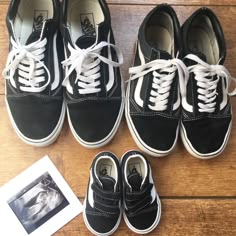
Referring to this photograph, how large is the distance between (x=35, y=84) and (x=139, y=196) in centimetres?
33

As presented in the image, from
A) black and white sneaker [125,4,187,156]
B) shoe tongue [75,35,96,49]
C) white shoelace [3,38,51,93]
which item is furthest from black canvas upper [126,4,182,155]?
white shoelace [3,38,51,93]

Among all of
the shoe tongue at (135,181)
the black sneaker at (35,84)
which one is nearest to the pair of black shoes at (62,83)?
the black sneaker at (35,84)

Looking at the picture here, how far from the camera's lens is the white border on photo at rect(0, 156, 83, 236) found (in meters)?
0.77

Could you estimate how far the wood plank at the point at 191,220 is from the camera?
77 cm

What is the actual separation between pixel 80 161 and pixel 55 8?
35 cm

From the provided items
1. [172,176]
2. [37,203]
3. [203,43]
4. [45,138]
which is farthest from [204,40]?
[37,203]

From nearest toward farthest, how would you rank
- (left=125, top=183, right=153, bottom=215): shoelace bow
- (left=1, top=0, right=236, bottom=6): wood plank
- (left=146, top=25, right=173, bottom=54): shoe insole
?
(left=125, top=183, right=153, bottom=215): shoelace bow
(left=146, top=25, right=173, bottom=54): shoe insole
(left=1, top=0, right=236, bottom=6): wood plank

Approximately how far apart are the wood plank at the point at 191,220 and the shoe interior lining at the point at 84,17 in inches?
16.6

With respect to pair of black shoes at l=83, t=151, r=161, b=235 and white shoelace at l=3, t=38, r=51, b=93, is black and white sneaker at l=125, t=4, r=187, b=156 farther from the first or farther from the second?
white shoelace at l=3, t=38, r=51, b=93

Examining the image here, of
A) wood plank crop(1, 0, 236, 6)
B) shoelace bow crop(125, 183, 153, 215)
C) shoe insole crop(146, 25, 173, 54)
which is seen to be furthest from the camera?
wood plank crop(1, 0, 236, 6)

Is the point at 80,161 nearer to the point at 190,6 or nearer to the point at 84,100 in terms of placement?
the point at 84,100

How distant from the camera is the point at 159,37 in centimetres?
85

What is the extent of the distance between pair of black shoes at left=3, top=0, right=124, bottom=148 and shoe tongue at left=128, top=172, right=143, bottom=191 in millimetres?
103

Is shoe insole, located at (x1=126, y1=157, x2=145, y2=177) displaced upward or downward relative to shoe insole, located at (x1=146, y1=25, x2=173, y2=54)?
downward
